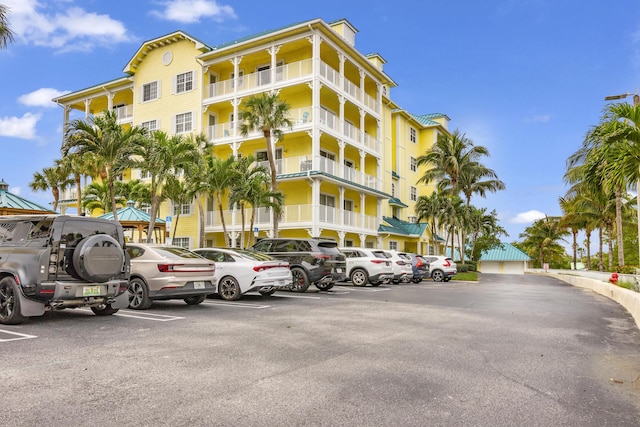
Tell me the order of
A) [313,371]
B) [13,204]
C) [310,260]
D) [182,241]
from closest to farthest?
[313,371], [310,260], [13,204], [182,241]

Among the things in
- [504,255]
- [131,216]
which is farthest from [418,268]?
[504,255]

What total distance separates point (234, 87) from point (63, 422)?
28.3 m

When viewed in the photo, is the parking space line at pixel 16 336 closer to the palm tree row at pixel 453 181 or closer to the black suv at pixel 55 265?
the black suv at pixel 55 265

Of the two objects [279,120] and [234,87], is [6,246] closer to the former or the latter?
[279,120]

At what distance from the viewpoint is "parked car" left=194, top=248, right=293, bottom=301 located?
42.6 feet

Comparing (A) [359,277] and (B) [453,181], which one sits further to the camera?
(B) [453,181]

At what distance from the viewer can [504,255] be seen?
225 feet

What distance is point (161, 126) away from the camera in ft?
110

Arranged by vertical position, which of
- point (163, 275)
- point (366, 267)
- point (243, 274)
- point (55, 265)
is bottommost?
point (366, 267)

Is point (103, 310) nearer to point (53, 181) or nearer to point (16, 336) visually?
point (16, 336)

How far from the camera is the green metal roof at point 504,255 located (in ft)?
222

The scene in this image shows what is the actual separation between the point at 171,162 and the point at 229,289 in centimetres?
851

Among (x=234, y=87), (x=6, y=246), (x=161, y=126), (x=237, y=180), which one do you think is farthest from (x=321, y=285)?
(x=161, y=126)

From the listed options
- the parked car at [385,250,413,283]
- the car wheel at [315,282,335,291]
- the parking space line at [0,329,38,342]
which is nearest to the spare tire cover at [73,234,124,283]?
the parking space line at [0,329,38,342]
